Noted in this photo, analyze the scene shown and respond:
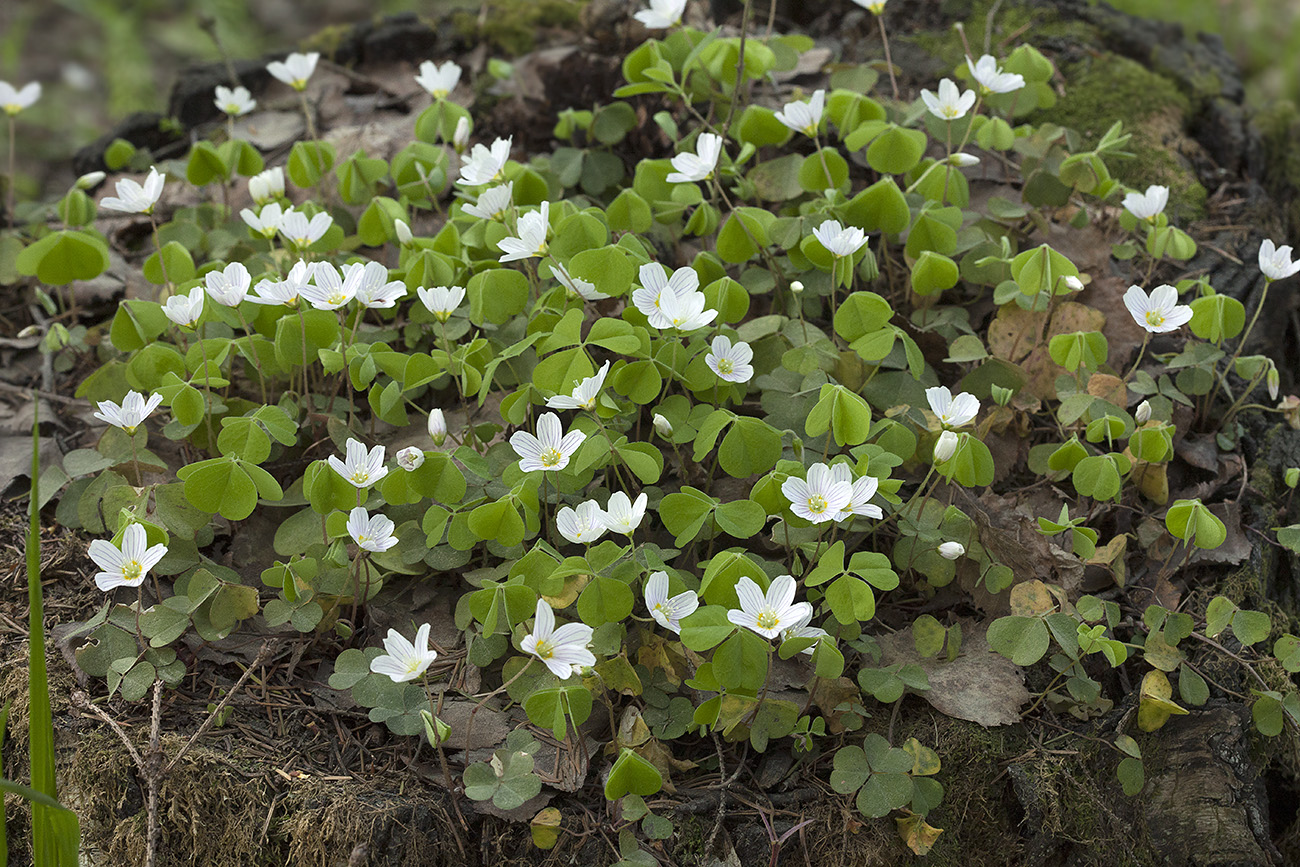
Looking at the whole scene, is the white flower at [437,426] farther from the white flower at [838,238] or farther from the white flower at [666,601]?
the white flower at [838,238]

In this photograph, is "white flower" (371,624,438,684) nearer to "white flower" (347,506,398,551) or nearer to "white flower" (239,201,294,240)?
"white flower" (347,506,398,551)

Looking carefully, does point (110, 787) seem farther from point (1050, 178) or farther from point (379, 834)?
point (1050, 178)

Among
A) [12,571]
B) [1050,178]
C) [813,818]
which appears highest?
[1050,178]

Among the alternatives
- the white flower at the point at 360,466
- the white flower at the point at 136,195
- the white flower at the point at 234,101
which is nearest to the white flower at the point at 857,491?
the white flower at the point at 360,466

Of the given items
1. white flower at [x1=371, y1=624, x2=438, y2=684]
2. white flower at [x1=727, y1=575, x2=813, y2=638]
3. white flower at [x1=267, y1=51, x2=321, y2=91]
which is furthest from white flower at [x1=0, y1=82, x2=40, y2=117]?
white flower at [x1=727, y1=575, x2=813, y2=638]

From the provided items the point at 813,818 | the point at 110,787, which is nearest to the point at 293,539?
the point at 110,787

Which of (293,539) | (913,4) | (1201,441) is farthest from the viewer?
(913,4)
